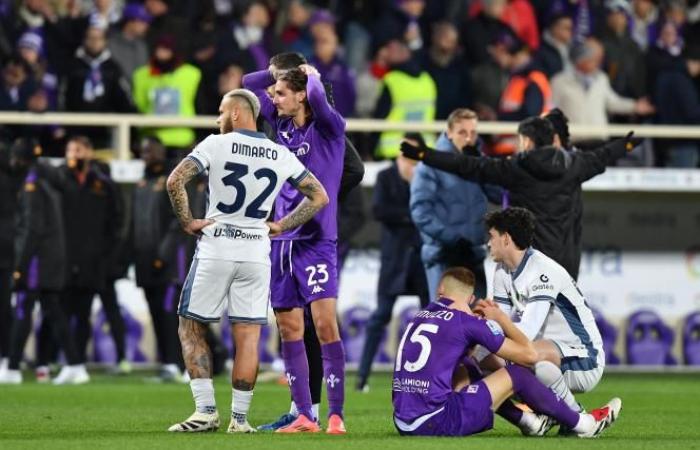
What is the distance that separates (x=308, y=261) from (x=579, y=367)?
5.69 feet

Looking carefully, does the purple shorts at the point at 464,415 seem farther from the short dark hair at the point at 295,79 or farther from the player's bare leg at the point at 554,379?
the short dark hair at the point at 295,79

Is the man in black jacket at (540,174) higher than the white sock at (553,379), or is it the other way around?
the man in black jacket at (540,174)

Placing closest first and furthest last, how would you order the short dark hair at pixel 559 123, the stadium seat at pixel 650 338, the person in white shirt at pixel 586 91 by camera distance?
the short dark hair at pixel 559 123 < the stadium seat at pixel 650 338 < the person in white shirt at pixel 586 91

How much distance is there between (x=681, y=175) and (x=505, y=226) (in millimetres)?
9399

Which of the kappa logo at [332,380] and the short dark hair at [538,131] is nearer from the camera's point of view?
the kappa logo at [332,380]

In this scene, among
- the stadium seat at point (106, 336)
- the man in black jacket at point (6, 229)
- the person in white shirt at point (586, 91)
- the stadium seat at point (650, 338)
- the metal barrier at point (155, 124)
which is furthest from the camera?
the person in white shirt at point (586, 91)

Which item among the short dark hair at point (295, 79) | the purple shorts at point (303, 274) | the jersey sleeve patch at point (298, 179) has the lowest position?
the purple shorts at point (303, 274)

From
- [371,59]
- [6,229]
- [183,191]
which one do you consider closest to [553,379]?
[183,191]

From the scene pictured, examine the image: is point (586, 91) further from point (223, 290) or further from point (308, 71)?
point (223, 290)

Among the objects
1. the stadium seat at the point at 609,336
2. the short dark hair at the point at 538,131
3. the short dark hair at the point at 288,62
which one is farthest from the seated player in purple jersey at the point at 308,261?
the stadium seat at the point at 609,336

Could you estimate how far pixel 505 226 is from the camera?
1027 centimetres

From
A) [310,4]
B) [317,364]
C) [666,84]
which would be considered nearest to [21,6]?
[310,4]

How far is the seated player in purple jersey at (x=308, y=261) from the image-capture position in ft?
32.8

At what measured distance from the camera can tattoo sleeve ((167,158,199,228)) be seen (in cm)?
945
